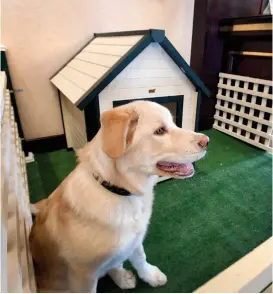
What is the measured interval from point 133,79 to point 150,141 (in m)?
0.81

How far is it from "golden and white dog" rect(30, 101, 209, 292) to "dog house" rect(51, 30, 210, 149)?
23.4 inches

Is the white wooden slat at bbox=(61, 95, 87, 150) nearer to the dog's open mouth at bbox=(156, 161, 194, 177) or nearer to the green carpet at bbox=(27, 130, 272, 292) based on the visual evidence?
the green carpet at bbox=(27, 130, 272, 292)

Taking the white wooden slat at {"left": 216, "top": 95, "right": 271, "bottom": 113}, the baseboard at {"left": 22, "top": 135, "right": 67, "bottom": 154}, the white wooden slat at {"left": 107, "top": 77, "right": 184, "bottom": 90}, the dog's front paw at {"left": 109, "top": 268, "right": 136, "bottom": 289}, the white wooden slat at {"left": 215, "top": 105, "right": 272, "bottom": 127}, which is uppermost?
the white wooden slat at {"left": 107, "top": 77, "right": 184, "bottom": 90}

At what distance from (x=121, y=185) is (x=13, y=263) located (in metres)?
0.40

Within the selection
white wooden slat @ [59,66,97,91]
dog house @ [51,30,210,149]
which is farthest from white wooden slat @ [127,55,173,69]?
white wooden slat @ [59,66,97,91]

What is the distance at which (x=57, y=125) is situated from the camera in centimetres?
236

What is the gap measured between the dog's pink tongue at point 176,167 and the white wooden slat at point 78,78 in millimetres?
785

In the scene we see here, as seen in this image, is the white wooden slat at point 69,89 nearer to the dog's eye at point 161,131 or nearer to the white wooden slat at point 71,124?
the white wooden slat at point 71,124

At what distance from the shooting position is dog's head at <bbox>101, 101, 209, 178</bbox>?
0.78m

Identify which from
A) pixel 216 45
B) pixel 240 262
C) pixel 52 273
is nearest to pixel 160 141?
pixel 240 262

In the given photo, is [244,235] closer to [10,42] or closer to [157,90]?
[157,90]

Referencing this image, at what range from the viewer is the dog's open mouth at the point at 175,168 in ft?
2.73

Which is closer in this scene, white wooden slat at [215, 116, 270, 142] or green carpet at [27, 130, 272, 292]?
green carpet at [27, 130, 272, 292]

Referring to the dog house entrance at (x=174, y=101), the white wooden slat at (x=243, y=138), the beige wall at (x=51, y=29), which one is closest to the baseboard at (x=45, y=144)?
the beige wall at (x=51, y=29)
